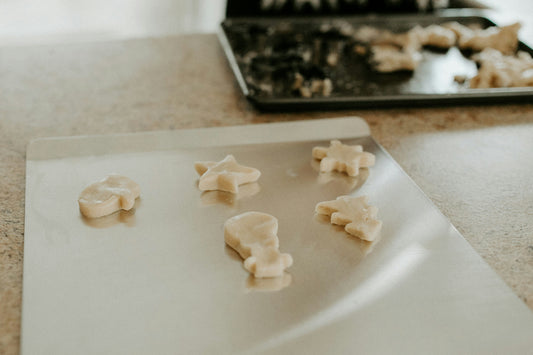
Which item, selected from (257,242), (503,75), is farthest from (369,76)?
(257,242)

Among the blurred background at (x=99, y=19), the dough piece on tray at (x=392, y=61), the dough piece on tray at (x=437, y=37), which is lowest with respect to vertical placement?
the blurred background at (x=99, y=19)

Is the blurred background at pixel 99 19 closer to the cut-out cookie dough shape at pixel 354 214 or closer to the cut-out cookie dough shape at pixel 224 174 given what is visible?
the cut-out cookie dough shape at pixel 224 174

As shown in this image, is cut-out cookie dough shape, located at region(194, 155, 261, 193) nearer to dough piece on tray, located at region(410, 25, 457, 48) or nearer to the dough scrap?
the dough scrap

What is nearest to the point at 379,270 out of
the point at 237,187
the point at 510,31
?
the point at 237,187

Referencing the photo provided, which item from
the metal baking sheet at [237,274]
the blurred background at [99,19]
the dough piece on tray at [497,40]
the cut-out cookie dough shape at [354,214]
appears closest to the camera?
the metal baking sheet at [237,274]

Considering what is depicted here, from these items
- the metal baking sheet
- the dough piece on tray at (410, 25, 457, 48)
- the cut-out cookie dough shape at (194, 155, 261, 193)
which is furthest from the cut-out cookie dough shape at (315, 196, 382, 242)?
the dough piece on tray at (410, 25, 457, 48)

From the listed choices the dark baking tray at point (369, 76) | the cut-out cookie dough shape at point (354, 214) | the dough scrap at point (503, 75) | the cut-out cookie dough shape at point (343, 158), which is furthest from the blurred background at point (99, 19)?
the cut-out cookie dough shape at point (354, 214)

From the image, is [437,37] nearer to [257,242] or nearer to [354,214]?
[354,214]
